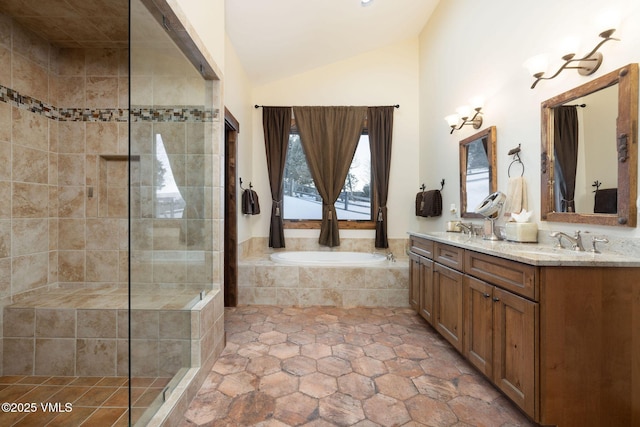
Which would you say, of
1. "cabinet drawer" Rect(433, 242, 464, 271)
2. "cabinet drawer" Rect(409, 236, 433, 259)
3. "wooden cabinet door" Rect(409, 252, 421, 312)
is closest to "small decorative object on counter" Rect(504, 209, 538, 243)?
"cabinet drawer" Rect(433, 242, 464, 271)

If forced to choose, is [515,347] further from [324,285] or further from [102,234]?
[102,234]

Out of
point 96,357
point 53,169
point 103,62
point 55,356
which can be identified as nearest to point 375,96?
point 103,62

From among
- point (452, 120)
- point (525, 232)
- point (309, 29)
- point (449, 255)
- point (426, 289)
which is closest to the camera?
point (525, 232)

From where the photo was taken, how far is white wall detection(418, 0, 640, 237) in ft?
5.05

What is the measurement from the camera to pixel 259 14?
258 centimetres

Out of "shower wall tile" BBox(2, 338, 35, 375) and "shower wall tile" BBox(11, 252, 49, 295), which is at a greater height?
"shower wall tile" BBox(11, 252, 49, 295)

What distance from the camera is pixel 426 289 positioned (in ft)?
8.08

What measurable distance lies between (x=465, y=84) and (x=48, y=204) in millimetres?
3709

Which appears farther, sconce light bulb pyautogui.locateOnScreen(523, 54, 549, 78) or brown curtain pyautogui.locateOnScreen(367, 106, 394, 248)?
brown curtain pyautogui.locateOnScreen(367, 106, 394, 248)

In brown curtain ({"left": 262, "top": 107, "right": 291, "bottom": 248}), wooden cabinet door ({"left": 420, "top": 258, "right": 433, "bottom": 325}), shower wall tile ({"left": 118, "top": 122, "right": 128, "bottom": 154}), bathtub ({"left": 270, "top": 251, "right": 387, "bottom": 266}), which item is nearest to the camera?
shower wall tile ({"left": 118, "top": 122, "right": 128, "bottom": 154})

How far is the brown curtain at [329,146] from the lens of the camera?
3793 millimetres

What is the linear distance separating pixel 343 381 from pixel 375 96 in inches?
136

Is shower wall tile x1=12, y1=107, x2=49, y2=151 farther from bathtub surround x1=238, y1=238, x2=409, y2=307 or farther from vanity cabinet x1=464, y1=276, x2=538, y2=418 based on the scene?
vanity cabinet x1=464, y1=276, x2=538, y2=418

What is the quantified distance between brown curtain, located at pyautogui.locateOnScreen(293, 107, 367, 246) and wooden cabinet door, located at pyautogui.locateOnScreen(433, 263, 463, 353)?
1702 millimetres
